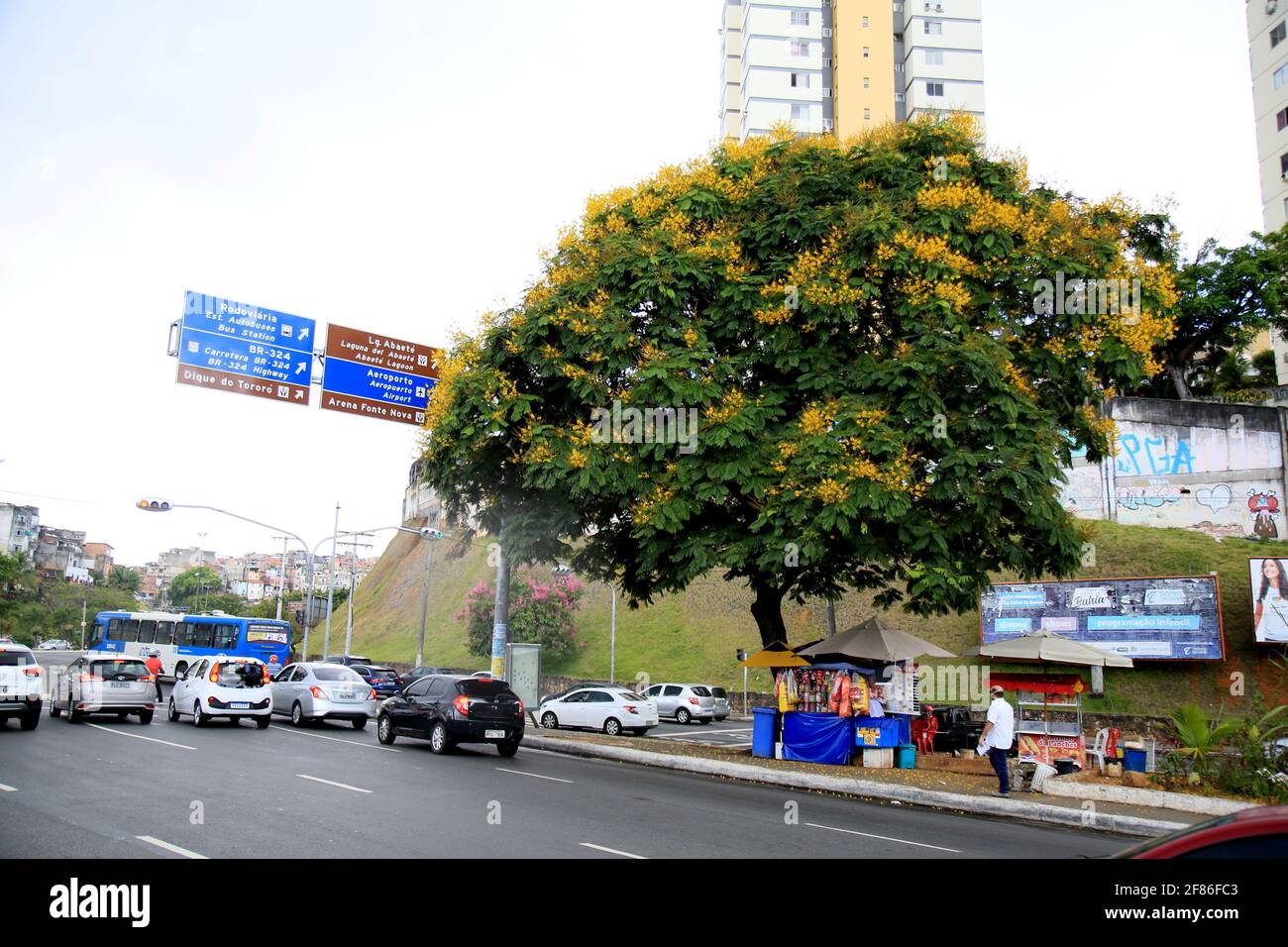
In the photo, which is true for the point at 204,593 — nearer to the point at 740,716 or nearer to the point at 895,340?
the point at 740,716

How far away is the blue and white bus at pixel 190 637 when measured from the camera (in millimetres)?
40781

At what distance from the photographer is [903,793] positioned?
51.2 feet

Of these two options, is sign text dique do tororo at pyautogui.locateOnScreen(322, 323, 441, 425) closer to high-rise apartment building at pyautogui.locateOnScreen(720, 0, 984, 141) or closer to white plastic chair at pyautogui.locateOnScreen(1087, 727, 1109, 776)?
white plastic chair at pyautogui.locateOnScreen(1087, 727, 1109, 776)

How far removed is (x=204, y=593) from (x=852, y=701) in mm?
134596

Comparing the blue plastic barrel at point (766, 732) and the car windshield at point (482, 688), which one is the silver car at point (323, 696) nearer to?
the car windshield at point (482, 688)

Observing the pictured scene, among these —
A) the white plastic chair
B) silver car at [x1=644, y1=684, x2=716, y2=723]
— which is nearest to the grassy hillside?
the white plastic chair

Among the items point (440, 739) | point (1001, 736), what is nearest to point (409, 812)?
point (440, 739)

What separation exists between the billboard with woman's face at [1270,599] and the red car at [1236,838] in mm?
30079

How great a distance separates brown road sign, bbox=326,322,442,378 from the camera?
2138cm

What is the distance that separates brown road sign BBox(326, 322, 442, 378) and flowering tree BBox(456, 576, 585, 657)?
84.3ft

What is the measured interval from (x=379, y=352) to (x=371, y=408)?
53.7 inches

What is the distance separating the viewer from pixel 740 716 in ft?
126

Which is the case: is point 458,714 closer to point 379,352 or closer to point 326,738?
point 326,738

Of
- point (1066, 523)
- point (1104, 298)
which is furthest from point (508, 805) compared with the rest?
point (1104, 298)
